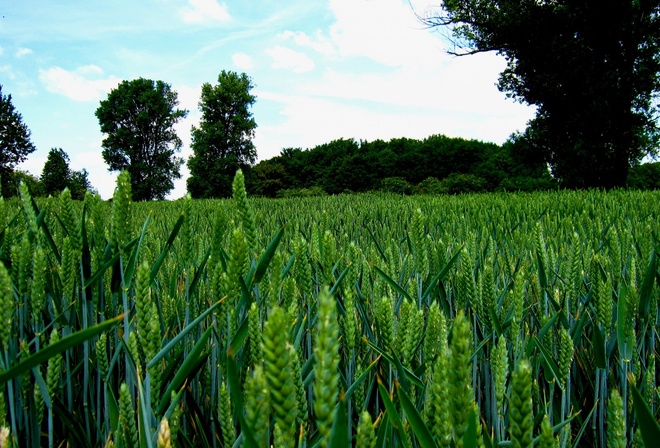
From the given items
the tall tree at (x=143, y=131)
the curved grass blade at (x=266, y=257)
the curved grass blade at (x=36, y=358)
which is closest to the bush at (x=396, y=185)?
the tall tree at (x=143, y=131)

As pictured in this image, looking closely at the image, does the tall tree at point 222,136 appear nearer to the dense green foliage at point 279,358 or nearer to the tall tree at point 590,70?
the tall tree at point 590,70

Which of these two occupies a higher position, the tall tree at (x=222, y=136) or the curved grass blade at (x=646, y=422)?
the tall tree at (x=222, y=136)

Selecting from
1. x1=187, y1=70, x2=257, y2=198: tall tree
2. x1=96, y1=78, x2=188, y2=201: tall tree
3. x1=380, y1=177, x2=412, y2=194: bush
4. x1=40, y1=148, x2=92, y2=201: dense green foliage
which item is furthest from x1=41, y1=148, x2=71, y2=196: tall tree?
x1=380, y1=177, x2=412, y2=194: bush

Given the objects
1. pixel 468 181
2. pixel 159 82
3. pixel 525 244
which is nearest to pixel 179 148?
pixel 159 82

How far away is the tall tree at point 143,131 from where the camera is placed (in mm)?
44375

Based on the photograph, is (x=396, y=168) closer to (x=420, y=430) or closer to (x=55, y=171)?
(x=420, y=430)

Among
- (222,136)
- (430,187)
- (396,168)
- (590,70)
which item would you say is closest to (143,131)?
(222,136)

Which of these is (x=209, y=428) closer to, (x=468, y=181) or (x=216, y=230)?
(x=216, y=230)

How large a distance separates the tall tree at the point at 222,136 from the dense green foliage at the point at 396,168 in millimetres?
3889

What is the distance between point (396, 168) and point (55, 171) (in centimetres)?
4000

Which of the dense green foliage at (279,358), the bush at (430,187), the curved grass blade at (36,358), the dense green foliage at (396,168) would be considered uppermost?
the dense green foliage at (396,168)

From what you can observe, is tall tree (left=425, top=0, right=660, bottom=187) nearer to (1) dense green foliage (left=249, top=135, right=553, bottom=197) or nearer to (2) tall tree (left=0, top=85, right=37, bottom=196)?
(1) dense green foliage (left=249, top=135, right=553, bottom=197)

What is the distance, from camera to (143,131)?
45625mm

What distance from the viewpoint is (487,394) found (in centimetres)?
107
